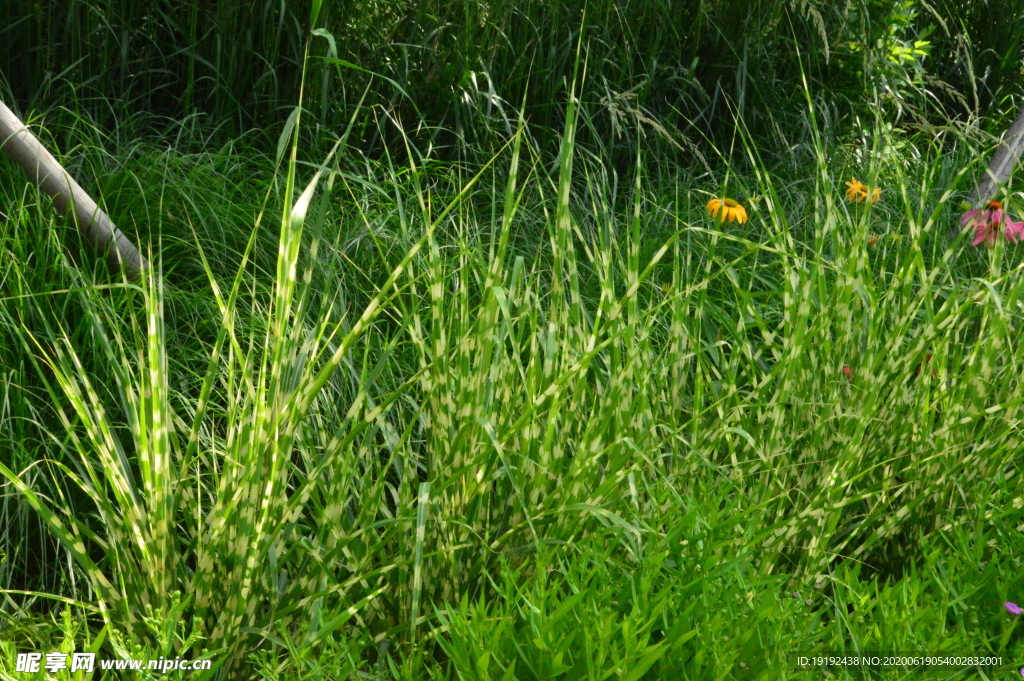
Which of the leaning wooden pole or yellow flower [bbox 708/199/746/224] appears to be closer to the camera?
the leaning wooden pole

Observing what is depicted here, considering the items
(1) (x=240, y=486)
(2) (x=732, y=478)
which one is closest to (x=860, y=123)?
(2) (x=732, y=478)

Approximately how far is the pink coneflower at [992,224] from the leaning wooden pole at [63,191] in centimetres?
177

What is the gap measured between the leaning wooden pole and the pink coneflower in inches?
69.9

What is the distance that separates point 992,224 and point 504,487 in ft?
4.61

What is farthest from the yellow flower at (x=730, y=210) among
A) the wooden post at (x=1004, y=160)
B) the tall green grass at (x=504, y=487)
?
the wooden post at (x=1004, y=160)

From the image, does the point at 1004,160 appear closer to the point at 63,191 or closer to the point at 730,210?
the point at 730,210

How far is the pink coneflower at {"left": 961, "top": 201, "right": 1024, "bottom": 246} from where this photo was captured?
2160mm

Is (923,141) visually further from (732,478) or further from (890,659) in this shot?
(890,659)

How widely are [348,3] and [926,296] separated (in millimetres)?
2175

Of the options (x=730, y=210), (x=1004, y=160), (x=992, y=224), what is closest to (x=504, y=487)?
(x=730, y=210)

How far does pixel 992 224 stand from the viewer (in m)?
2.27

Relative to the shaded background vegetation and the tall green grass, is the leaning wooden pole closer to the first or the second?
the tall green grass

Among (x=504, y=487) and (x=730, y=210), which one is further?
(x=730, y=210)

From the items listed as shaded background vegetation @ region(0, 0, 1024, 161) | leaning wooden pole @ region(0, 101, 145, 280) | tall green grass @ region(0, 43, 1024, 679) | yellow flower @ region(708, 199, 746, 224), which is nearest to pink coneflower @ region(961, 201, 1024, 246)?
tall green grass @ region(0, 43, 1024, 679)
